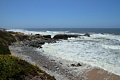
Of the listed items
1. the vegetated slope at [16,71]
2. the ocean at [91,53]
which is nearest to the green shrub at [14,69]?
→ the vegetated slope at [16,71]

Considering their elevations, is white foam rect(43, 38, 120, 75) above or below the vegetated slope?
below

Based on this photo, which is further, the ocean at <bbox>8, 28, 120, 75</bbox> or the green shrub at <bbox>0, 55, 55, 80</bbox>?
the ocean at <bbox>8, 28, 120, 75</bbox>

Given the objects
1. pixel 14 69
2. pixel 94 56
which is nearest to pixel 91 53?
pixel 94 56

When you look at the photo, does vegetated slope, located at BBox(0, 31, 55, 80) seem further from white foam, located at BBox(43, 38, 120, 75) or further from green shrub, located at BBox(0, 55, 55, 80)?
white foam, located at BBox(43, 38, 120, 75)

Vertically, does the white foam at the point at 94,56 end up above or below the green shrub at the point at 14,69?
below

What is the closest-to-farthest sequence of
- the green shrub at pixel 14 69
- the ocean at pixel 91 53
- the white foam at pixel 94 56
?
the green shrub at pixel 14 69, the white foam at pixel 94 56, the ocean at pixel 91 53

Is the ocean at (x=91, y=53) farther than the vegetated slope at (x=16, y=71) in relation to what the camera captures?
Yes

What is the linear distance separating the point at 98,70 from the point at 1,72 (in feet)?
36.2

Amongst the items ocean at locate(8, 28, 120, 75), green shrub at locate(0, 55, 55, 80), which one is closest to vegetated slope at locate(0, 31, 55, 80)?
green shrub at locate(0, 55, 55, 80)

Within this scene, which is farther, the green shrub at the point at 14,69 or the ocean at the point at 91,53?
the ocean at the point at 91,53

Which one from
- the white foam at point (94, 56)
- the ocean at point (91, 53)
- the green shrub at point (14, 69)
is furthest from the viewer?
the ocean at point (91, 53)

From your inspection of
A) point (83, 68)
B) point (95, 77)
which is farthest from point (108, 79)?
point (83, 68)

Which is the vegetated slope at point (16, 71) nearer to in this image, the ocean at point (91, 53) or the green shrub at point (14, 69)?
the green shrub at point (14, 69)

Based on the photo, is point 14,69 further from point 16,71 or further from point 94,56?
point 94,56
